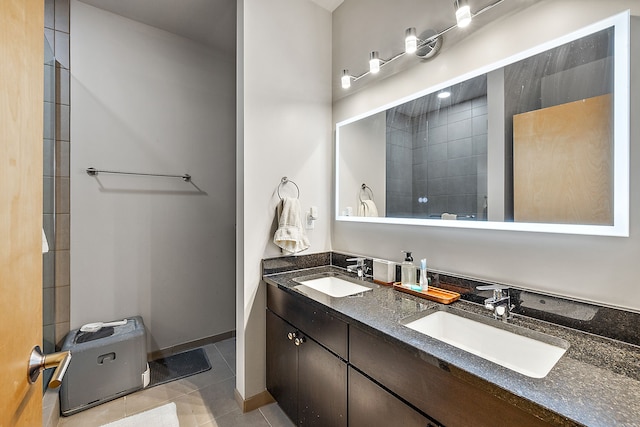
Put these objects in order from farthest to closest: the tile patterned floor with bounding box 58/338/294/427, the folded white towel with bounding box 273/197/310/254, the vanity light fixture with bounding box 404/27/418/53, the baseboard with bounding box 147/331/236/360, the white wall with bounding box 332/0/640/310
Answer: the baseboard with bounding box 147/331/236/360, the folded white towel with bounding box 273/197/310/254, the tile patterned floor with bounding box 58/338/294/427, the vanity light fixture with bounding box 404/27/418/53, the white wall with bounding box 332/0/640/310

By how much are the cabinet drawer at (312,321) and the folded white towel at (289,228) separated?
0.28 meters

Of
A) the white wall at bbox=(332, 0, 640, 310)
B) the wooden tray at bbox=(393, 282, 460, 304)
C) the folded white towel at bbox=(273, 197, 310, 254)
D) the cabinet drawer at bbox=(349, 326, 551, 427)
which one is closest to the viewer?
the cabinet drawer at bbox=(349, 326, 551, 427)

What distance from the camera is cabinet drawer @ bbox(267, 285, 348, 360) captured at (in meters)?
1.26

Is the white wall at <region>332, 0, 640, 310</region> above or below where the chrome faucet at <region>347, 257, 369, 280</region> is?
above

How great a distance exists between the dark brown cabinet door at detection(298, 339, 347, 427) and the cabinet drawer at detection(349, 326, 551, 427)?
0.51 ft

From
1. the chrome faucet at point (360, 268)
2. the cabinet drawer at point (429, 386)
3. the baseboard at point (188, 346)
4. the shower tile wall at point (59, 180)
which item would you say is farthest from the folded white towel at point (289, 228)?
the shower tile wall at point (59, 180)

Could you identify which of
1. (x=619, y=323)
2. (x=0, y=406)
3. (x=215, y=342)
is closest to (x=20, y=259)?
(x=0, y=406)

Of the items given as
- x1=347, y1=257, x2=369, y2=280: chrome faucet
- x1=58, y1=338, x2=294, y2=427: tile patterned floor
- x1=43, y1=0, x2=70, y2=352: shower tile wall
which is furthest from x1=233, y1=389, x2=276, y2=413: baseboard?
x1=43, y1=0, x2=70, y2=352: shower tile wall

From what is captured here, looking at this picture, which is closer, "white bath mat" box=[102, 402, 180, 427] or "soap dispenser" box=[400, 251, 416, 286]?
"soap dispenser" box=[400, 251, 416, 286]

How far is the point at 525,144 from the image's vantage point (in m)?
1.23

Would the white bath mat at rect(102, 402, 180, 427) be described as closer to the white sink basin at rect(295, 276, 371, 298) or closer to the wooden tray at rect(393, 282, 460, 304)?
the white sink basin at rect(295, 276, 371, 298)

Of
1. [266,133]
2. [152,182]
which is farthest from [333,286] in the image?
[152,182]

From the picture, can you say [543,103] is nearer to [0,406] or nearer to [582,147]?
[582,147]

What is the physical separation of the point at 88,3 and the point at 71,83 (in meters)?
0.60
